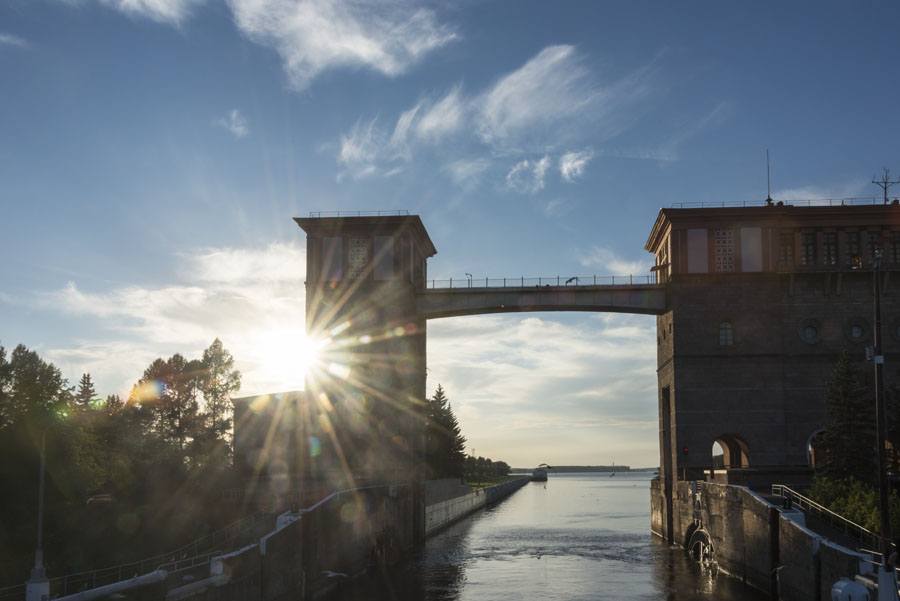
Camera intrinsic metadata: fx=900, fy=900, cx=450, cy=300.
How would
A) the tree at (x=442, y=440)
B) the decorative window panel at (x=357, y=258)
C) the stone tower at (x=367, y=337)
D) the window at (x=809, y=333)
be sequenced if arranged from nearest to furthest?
the window at (x=809, y=333) → the stone tower at (x=367, y=337) → the decorative window panel at (x=357, y=258) → the tree at (x=442, y=440)

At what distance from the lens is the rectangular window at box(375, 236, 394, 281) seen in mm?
62344

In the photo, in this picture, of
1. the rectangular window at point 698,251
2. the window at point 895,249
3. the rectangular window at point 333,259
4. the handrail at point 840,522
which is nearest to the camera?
the handrail at point 840,522

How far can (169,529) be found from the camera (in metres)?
51.0

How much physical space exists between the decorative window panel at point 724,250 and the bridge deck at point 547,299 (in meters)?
3.90

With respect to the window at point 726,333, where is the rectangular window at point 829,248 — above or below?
above

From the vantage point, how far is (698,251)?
58.0 m

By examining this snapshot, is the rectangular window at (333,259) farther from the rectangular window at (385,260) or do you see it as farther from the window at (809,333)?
the window at (809,333)

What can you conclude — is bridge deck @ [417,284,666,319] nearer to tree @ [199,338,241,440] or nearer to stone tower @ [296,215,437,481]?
stone tower @ [296,215,437,481]

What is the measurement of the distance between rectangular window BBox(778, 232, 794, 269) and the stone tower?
24291mm

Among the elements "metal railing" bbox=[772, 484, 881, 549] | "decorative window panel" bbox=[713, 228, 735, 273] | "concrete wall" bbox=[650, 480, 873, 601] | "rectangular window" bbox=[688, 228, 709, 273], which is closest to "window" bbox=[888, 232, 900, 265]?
"decorative window panel" bbox=[713, 228, 735, 273]

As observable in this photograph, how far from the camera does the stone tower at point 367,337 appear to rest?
199 ft

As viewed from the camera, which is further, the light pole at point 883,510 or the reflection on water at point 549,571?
the reflection on water at point 549,571

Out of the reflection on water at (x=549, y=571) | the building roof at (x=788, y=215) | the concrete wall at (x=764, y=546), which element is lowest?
the reflection on water at (x=549, y=571)

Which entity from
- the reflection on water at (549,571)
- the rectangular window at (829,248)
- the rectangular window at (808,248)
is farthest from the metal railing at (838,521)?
the rectangular window at (829,248)
